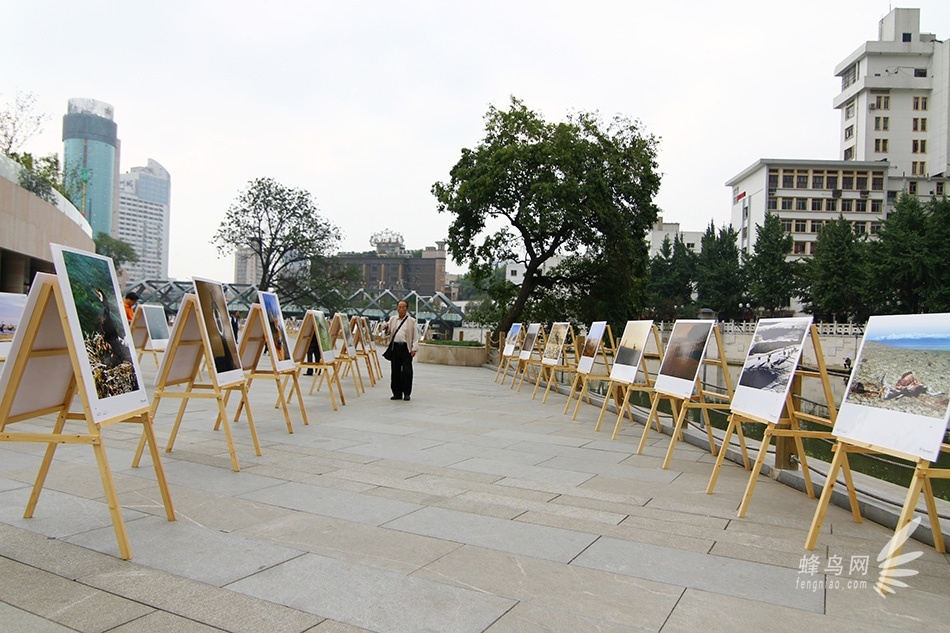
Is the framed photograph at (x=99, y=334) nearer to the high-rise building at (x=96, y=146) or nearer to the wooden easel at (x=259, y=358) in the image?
the wooden easel at (x=259, y=358)

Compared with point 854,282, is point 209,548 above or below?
below

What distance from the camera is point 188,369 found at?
668cm

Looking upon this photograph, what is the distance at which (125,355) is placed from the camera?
168 inches

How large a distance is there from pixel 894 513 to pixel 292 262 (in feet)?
149

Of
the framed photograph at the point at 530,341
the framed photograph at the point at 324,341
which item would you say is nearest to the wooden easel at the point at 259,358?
the framed photograph at the point at 324,341

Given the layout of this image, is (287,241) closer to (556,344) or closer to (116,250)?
(556,344)

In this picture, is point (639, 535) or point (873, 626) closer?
point (873, 626)

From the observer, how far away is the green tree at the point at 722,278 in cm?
7019

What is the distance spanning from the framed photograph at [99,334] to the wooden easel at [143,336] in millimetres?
9817

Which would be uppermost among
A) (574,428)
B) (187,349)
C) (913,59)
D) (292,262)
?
(913,59)

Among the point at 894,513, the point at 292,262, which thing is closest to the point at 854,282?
the point at 292,262

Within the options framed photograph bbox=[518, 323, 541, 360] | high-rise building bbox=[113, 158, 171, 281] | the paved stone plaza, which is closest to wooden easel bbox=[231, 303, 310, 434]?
the paved stone plaza

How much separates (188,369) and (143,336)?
8823mm

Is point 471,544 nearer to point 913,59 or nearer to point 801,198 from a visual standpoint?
point 801,198
